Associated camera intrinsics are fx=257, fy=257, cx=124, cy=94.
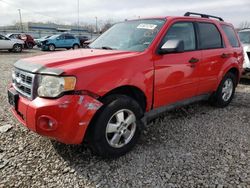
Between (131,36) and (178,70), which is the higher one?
(131,36)

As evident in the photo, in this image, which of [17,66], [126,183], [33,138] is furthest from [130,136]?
[17,66]

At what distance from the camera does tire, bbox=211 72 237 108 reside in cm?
508

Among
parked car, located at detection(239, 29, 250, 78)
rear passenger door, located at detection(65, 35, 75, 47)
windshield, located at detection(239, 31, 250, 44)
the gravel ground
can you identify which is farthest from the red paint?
rear passenger door, located at detection(65, 35, 75, 47)

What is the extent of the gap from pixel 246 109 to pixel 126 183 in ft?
11.7

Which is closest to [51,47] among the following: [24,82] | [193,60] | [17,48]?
[17,48]

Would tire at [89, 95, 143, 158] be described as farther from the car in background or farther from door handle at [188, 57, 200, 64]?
the car in background

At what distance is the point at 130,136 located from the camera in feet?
10.9

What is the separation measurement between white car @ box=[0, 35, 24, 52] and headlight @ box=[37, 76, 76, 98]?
19.5 metres

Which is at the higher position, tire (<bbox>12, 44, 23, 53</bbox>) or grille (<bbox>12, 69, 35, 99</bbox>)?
grille (<bbox>12, 69, 35, 99</bbox>)

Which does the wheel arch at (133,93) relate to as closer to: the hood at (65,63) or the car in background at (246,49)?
the hood at (65,63)

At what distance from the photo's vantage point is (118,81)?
9.88 feet

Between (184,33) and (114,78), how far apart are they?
5.72 ft

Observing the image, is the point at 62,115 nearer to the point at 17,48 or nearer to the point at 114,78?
the point at 114,78

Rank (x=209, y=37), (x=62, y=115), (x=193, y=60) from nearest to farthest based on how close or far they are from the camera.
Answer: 1. (x=62, y=115)
2. (x=193, y=60)
3. (x=209, y=37)
